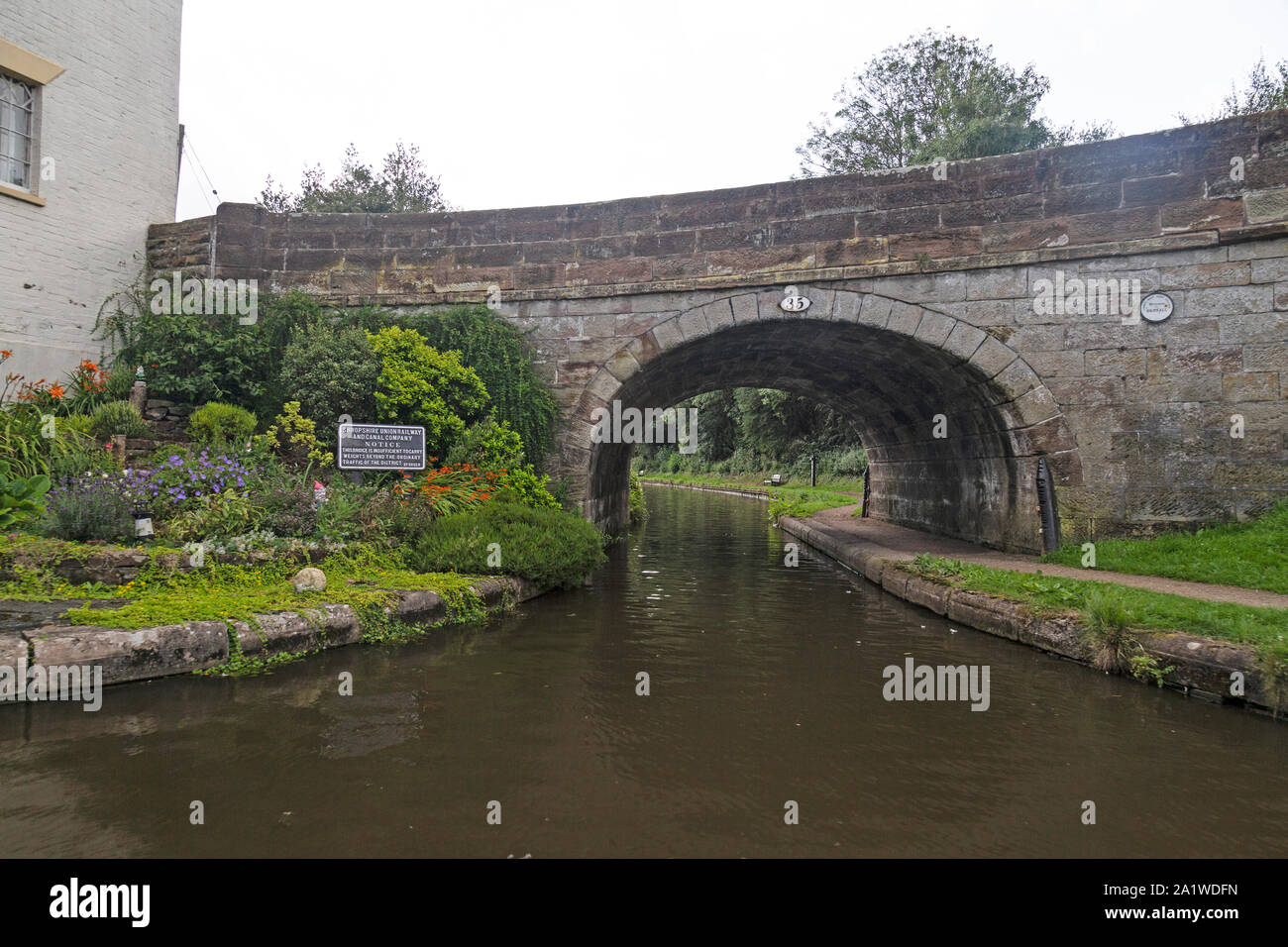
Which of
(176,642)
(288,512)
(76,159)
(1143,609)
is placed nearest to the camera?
(176,642)

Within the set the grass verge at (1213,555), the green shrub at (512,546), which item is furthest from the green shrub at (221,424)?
the grass verge at (1213,555)

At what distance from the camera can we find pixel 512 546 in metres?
7.06

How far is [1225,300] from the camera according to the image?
7520 mm

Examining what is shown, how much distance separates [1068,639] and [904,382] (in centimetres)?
607

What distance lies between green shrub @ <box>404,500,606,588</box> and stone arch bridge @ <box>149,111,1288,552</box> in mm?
1707

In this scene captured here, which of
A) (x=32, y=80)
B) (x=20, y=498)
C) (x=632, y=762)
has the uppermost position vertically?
(x=32, y=80)

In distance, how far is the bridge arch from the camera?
26.9 ft

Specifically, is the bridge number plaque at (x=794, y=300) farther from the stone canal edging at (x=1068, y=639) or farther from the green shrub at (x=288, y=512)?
the green shrub at (x=288, y=512)

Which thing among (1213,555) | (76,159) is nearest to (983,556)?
(1213,555)

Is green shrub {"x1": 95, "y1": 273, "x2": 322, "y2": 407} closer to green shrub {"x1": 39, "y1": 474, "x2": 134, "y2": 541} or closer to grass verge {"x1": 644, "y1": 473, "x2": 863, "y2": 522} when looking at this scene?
green shrub {"x1": 39, "y1": 474, "x2": 134, "y2": 541}

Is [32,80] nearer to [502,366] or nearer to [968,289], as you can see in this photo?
[502,366]

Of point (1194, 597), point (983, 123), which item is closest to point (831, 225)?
point (1194, 597)
